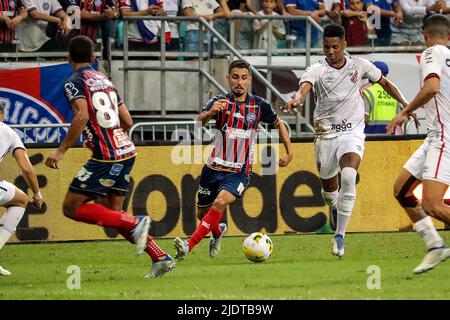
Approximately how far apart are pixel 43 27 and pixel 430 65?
8.74m

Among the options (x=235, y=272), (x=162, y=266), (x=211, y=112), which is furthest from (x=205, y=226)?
(x=162, y=266)

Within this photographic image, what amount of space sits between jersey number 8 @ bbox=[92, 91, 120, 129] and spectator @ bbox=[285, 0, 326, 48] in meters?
8.80

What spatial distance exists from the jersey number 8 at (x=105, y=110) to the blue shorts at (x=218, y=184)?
1.80 metres

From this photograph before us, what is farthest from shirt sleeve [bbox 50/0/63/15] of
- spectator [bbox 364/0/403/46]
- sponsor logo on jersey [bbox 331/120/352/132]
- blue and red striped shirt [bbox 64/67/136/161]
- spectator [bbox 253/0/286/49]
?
blue and red striped shirt [bbox 64/67/136/161]

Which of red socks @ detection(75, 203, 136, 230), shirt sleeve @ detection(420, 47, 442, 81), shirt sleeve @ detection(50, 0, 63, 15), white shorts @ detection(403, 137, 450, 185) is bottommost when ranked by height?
red socks @ detection(75, 203, 136, 230)

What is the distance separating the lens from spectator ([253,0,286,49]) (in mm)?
20094

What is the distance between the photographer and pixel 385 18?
69.9ft

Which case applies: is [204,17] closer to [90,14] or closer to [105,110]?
[90,14]

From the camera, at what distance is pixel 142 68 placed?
63.1ft

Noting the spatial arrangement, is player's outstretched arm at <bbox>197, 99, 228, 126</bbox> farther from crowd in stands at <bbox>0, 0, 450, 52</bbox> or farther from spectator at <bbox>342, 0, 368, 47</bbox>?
spectator at <bbox>342, 0, 368, 47</bbox>

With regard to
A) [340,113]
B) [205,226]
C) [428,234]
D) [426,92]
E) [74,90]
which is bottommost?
[205,226]

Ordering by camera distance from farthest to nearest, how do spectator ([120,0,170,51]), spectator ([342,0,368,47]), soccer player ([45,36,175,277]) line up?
spectator ([342,0,368,47]) < spectator ([120,0,170,51]) < soccer player ([45,36,175,277])

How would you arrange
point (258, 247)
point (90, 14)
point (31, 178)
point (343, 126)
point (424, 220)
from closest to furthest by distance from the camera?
point (424, 220) → point (31, 178) → point (258, 247) → point (343, 126) → point (90, 14)

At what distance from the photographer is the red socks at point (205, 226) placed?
13.2m
